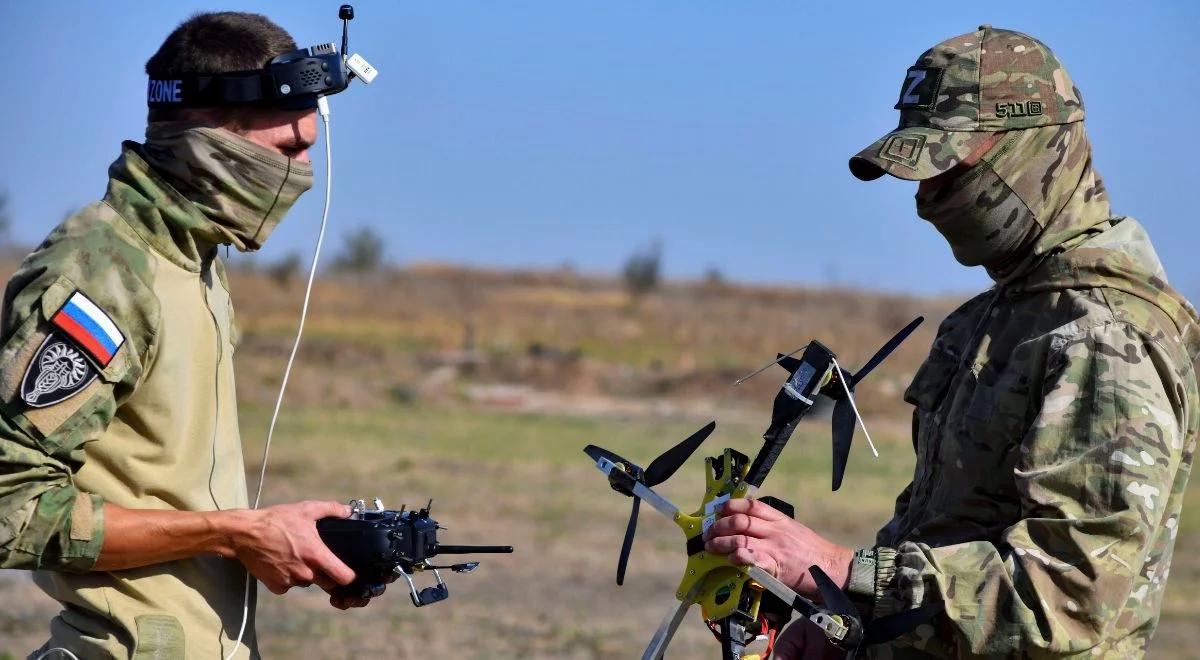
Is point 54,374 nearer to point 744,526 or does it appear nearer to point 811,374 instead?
point 744,526

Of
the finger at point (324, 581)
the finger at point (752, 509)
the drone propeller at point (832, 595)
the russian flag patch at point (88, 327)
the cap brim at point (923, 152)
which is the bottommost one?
the finger at point (324, 581)

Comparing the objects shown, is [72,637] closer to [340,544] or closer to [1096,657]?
[340,544]

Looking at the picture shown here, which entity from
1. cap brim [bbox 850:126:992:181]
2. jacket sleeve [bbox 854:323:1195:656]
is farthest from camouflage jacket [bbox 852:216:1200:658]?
cap brim [bbox 850:126:992:181]

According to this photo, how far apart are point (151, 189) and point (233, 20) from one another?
0.60m

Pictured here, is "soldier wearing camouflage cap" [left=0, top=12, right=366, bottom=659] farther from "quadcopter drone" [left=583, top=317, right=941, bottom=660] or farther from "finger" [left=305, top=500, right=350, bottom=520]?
"quadcopter drone" [left=583, top=317, right=941, bottom=660]

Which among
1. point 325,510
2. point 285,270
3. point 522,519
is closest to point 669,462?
point 325,510

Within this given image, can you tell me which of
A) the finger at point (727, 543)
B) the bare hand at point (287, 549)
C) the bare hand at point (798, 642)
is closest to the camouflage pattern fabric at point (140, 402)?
the bare hand at point (287, 549)

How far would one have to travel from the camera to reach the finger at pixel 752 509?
374 cm

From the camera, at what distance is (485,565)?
51.7ft

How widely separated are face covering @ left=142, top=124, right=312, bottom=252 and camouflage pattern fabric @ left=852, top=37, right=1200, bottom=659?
212 centimetres

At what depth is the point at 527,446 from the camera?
2694 cm

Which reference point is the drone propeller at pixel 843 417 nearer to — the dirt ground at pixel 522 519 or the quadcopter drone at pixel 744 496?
the quadcopter drone at pixel 744 496

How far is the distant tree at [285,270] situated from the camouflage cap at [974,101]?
66082 mm

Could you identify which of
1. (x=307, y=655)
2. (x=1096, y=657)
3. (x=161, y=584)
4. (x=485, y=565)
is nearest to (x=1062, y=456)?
(x=1096, y=657)
